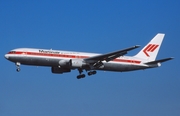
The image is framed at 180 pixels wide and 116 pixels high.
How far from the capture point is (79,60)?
250 feet

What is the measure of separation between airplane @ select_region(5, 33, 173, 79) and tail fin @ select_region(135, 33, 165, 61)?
5.23 ft

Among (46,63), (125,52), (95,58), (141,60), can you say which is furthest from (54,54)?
(141,60)

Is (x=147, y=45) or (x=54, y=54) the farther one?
(x=147, y=45)

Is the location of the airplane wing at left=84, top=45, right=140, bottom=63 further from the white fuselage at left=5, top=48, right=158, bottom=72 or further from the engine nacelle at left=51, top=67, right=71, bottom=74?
the engine nacelle at left=51, top=67, right=71, bottom=74

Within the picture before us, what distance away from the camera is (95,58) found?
76.3 m

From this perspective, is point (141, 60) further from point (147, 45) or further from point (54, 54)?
point (54, 54)

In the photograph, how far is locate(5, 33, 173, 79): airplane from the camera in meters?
74.4

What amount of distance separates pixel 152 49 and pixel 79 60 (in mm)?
18512

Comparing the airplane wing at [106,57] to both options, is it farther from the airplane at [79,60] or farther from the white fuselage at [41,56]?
the white fuselage at [41,56]

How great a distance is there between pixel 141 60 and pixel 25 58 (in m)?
22.3

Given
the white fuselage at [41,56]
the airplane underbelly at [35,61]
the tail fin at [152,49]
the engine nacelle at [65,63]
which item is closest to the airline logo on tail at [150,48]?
the tail fin at [152,49]

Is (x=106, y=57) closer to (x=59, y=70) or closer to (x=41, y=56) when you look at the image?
(x=59, y=70)

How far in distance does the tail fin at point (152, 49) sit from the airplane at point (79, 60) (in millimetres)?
1593

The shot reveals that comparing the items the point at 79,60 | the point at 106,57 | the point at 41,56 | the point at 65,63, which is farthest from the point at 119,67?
the point at 41,56
